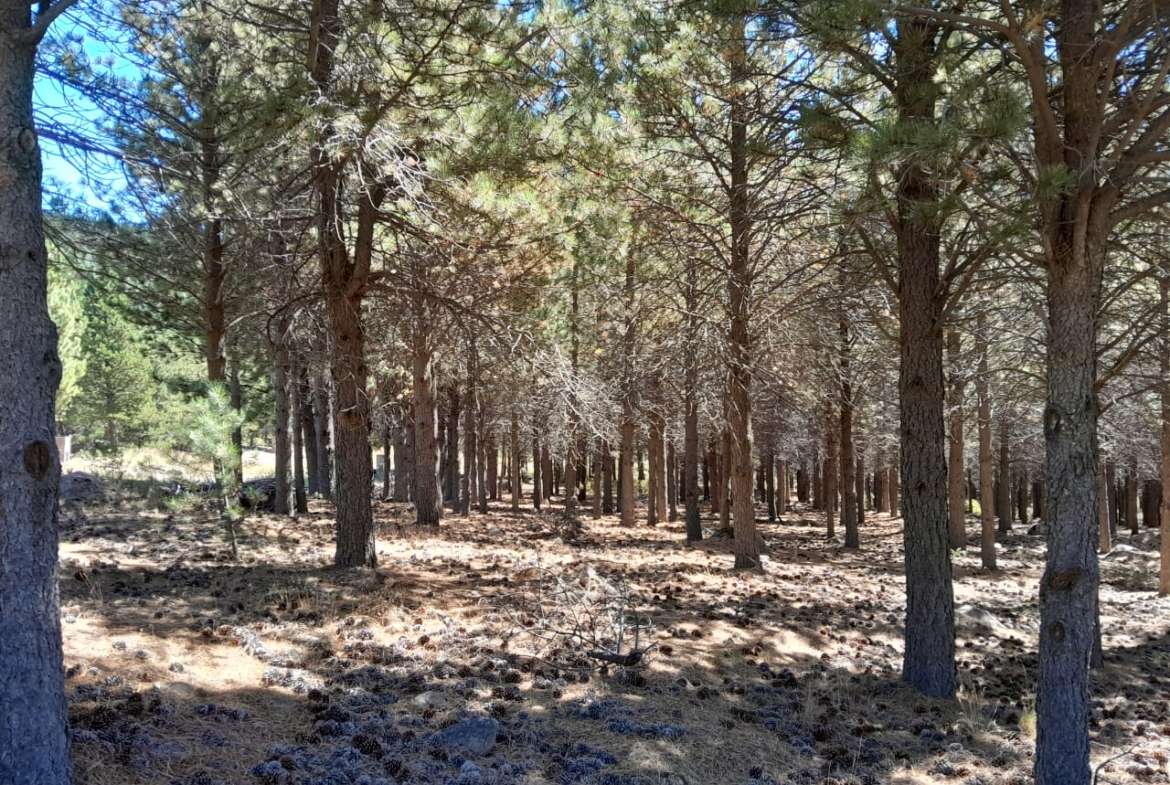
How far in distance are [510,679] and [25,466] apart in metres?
4.07

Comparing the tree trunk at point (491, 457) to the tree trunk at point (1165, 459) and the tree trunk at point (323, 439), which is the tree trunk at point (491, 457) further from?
the tree trunk at point (1165, 459)

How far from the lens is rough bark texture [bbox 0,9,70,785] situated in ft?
11.6

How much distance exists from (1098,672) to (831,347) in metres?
6.18

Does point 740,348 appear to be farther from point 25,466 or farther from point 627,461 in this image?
point 25,466

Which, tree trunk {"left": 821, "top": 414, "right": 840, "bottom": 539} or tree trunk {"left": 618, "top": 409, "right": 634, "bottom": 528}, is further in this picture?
tree trunk {"left": 821, "top": 414, "right": 840, "bottom": 539}

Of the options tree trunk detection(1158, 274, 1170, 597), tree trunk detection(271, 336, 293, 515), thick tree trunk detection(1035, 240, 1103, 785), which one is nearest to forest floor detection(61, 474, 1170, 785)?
thick tree trunk detection(1035, 240, 1103, 785)

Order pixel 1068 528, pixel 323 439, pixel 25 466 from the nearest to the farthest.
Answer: pixel 25 466 < pixel 1068 528 < pixel 323 439

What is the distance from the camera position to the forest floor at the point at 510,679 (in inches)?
186

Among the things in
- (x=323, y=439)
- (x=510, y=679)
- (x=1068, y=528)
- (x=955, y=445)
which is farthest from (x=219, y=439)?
(x=323, y=439)

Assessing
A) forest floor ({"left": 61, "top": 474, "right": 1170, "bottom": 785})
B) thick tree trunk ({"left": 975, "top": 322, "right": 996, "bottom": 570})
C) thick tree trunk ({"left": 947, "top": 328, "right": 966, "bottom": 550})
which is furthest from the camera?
thick tree trunk ({"left": 947, "top": 328, "right": 966, "bottom": 550})

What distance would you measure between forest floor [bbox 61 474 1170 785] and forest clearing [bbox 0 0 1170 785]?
2.0 inches

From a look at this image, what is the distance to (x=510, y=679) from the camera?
645 centimetres

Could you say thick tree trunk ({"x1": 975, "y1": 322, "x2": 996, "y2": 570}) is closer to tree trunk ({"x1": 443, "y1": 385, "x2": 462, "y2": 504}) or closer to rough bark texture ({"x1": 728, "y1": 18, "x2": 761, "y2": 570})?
rough bark texture ({"x1": 728, "y1": 18, "x2": 761, "y2": 570})

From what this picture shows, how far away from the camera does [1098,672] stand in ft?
31.9
